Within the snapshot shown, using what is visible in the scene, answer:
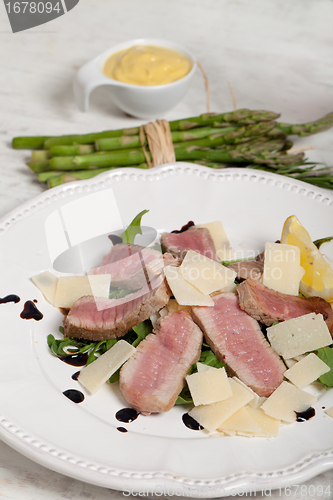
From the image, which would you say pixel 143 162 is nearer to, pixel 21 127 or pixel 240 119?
pixel 240 119

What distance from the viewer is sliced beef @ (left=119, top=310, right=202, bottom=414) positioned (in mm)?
2344

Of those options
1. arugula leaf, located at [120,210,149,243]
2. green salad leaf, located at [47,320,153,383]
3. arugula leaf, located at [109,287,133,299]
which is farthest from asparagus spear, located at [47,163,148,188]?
green salad leaf, located at [47,320,153,383]

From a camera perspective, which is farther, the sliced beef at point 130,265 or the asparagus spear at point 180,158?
the asparagus spear at point 180,158

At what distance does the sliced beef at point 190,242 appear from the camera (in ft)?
10.1

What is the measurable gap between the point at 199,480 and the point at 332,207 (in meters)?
2.10

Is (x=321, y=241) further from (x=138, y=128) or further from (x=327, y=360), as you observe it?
(x=138, y=128)

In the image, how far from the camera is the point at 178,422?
92.1 inches

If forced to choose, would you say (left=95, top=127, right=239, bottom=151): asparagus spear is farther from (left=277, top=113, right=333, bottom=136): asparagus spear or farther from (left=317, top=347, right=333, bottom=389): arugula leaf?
(left=317, top=347, right=333, bottom=389): arugula leaf

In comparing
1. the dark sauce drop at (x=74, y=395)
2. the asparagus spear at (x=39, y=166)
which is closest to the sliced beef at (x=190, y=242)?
the dark sauce drop at (x=74, y=395)

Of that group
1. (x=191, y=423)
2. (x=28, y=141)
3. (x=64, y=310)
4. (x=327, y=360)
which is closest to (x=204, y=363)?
(x=191, y=423)

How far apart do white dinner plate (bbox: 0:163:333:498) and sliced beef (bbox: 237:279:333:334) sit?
45cm

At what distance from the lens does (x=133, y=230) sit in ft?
10.4

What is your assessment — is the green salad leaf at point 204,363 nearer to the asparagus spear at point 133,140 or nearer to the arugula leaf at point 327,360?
the arugula leaf at point 327,360

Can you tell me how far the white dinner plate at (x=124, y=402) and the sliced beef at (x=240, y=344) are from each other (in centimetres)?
27
